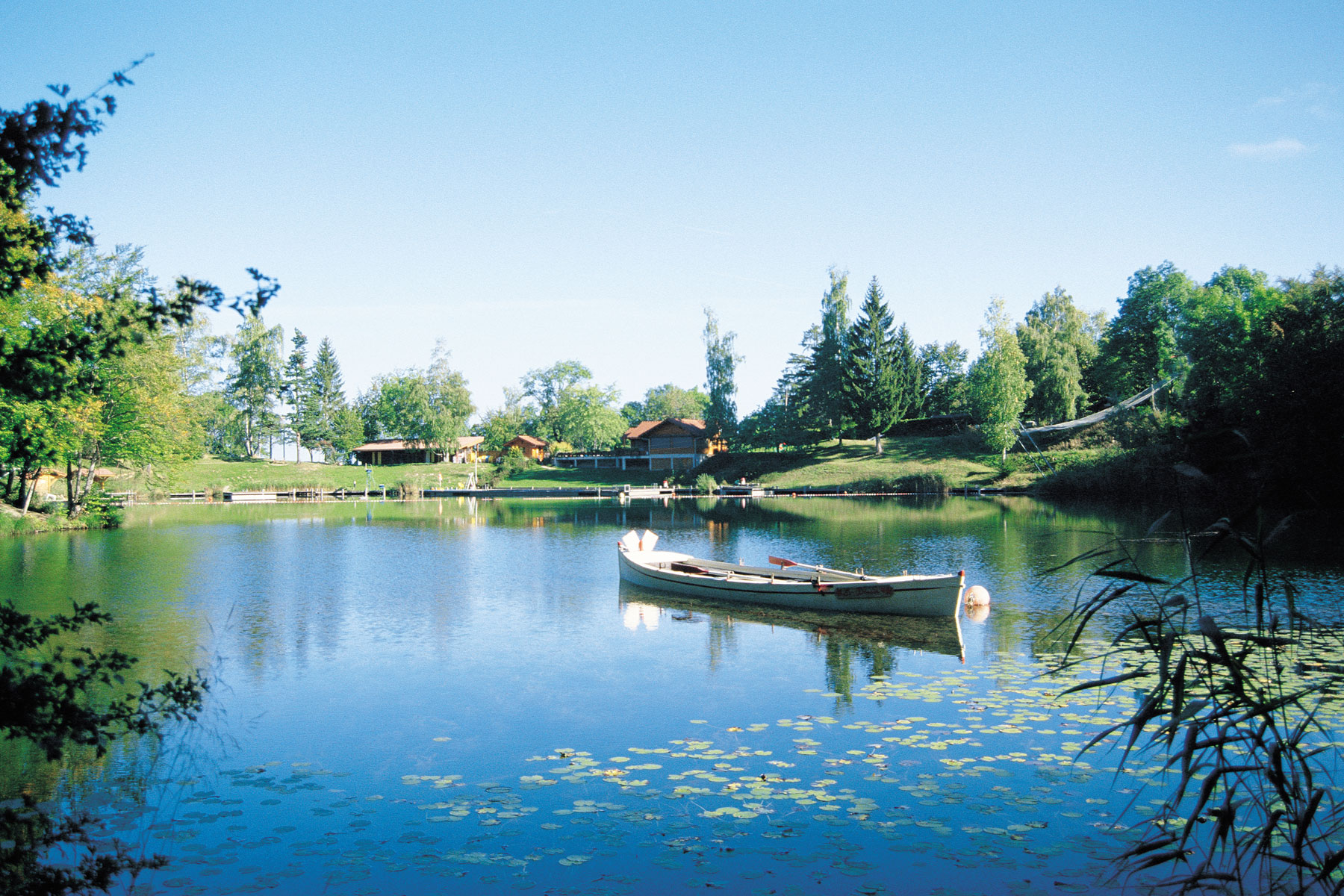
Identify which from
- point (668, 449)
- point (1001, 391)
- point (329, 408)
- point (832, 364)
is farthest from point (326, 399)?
point (1001, 391)

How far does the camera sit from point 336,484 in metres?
76.0

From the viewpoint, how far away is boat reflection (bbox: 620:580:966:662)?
15430 mm

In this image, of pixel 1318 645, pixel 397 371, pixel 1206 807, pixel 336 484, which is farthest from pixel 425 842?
pixel 397 371

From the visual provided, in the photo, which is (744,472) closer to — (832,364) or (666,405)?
(832,364)

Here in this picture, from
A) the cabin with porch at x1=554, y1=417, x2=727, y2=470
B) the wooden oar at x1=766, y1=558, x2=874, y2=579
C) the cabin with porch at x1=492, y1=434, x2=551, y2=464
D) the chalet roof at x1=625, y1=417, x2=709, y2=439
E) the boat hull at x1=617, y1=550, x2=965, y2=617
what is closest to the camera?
the boat hull at x1=617, y1=550, x2=965, y2=617

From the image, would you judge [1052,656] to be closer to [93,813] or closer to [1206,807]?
[1206,807]

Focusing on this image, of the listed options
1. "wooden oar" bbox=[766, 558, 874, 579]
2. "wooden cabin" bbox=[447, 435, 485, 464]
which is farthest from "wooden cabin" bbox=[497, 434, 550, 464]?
"wooden oar" bbox=[766, 558, 874, 579]

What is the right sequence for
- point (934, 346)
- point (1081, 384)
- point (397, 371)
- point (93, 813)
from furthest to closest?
1. point (397, 371)
2. point (934, 346)
3. point (1081, 384)
4. point (93, 813)

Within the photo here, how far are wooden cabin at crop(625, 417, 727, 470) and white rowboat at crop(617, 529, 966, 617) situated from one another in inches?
2502

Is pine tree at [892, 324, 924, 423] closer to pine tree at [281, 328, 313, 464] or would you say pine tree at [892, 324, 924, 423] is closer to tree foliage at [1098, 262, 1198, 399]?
tree foliage at [1098, 262, 1198, 399]

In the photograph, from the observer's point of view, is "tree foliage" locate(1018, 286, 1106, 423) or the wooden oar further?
"tree foliage" locate(1018, 286, 1106, 423)

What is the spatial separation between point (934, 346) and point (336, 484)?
194 ft

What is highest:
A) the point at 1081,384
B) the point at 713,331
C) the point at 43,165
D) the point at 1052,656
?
the point at 713,331

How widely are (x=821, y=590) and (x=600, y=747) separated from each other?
947 centimetres
